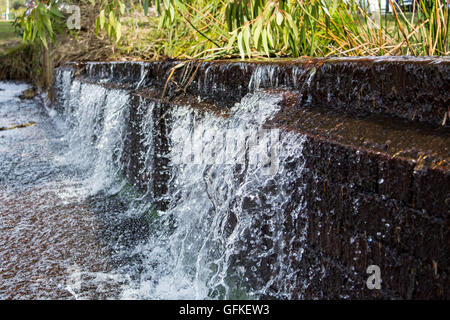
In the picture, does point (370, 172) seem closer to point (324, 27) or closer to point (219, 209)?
point (219, 209)

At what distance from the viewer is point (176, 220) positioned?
2752 mm

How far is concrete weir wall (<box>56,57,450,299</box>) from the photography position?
3.95 feet

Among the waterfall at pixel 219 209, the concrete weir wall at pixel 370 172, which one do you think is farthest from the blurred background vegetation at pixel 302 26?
the concrete weir wall at pixel 370 172

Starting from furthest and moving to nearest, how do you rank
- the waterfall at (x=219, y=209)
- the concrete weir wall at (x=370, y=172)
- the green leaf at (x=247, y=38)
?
the green leaf at (x=247, y=38), the waterfall at (x=219, y=209), the concrete weir wall at (x=370, y=172)

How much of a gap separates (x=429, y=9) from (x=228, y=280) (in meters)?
1.95

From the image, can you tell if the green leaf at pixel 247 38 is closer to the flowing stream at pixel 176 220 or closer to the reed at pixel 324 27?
the reed at pixel 324 27

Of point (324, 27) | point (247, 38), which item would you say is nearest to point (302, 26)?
point (324, 27)

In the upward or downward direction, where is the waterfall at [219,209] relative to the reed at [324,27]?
downward

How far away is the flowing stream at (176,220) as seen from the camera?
5.98ft

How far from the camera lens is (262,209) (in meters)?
1.90

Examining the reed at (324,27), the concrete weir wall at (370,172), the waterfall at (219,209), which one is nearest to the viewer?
the concrete weir wall at (370,172)

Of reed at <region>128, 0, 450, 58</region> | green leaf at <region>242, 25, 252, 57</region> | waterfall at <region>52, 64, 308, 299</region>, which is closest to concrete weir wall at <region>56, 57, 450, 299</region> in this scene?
waterfall at <region>52, 64, 308, 299</region>
